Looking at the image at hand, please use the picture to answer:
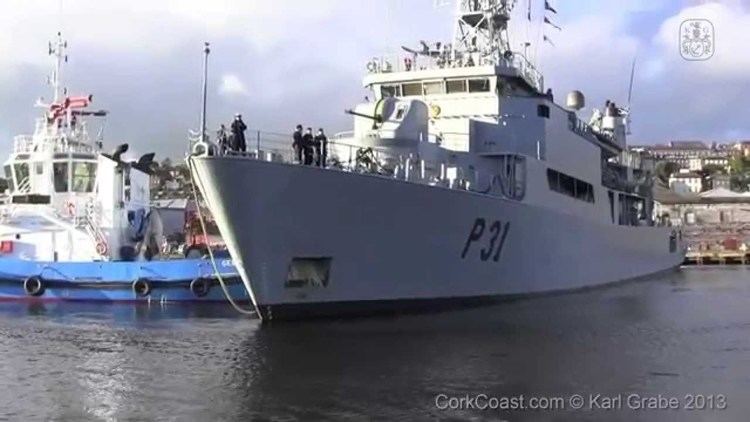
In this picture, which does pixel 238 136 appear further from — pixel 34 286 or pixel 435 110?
pixel 34 286

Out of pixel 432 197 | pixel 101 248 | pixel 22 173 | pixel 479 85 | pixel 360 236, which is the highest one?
pixel 479 85

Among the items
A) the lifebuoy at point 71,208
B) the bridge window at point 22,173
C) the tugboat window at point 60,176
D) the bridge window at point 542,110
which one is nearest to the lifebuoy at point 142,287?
the lifebuoy at point 71,208

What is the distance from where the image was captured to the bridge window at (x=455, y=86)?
23.8 metres

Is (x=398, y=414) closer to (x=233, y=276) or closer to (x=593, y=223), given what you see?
(x=233, y=276)

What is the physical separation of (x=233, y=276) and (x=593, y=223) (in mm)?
12228

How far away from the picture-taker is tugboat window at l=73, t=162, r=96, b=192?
2708cm

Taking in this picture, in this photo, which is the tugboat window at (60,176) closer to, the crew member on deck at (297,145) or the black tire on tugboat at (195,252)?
the black tire on tugboat at (195,252)

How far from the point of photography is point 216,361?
13492 millimetres

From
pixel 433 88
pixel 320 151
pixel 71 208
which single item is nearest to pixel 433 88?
pixel 433 88

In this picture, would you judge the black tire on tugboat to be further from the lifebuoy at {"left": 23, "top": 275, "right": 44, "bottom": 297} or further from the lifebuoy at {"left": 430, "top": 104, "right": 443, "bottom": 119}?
the lifebuoy at {"left": 430, "top": 104, "right": 443, "bottom": 119}

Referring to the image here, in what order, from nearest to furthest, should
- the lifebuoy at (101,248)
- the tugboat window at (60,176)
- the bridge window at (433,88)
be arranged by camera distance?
the bridge window at (433,88)
the lifebuoy at (101,248)
the tugboat window at (60,176)

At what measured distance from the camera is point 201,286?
23.2 metres

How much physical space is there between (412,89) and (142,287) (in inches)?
365

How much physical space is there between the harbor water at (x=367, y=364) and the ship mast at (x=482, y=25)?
950 centimetres
